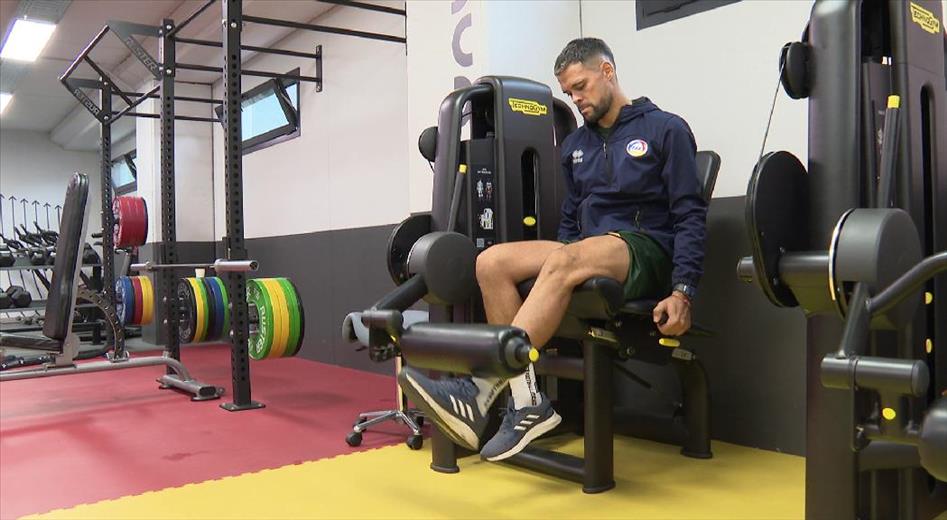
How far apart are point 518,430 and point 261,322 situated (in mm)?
2456

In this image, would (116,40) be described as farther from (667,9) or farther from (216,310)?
(667,9)

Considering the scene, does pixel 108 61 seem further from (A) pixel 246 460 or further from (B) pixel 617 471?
(B) pixel 617 471

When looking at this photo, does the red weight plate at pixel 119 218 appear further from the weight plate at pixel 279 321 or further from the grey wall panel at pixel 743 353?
the grey wall panel at pixel 743 353

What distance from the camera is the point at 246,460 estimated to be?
9.60ft

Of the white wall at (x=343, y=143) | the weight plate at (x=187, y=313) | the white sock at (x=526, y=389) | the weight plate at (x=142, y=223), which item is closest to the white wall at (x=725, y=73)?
the white sock at (x=526, y=389)

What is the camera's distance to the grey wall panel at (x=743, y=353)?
274 centimetres

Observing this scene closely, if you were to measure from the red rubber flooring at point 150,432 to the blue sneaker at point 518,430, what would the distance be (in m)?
1.13

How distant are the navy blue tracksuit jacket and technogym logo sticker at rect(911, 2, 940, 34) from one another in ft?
2.90

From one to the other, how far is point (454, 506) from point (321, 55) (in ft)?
15.1

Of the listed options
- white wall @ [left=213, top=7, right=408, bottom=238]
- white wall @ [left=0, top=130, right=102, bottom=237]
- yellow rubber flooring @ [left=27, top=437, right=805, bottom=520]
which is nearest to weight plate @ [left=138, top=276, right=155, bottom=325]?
white wall @ [left=213, top=7, right=408, bottom=238]

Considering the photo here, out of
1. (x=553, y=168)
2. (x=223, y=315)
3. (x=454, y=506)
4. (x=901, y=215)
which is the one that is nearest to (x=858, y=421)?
(x=901, y=215)

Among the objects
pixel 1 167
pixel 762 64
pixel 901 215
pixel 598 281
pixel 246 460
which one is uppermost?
pixel 1 167

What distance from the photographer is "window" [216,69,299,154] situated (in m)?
6.47

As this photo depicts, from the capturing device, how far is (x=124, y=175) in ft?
41.1
